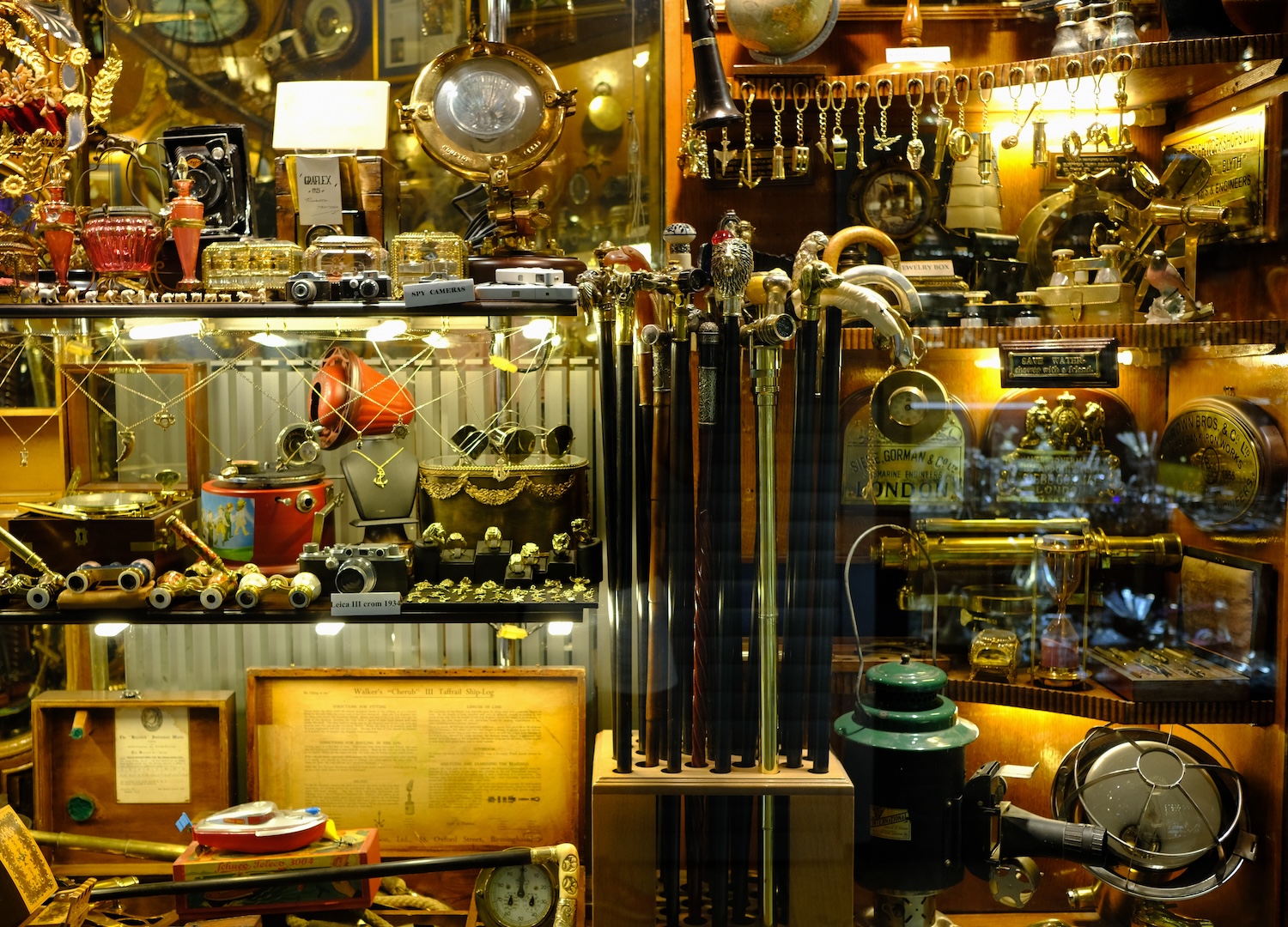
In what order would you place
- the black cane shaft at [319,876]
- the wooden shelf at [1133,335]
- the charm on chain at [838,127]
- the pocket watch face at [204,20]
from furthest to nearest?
the pocket watch face at [204,20] < the charm on chain at [838,127] < the wooden shelf at [1133,335] < the black cane shaft at [319,876]

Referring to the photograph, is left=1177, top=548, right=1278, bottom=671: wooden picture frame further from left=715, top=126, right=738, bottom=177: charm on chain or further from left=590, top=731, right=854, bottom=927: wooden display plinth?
left=715, top=126, right=738, bottom=177: charm on chain

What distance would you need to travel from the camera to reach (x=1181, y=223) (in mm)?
2346

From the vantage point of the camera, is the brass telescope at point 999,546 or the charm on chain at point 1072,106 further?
the brass telescope at point 999,546

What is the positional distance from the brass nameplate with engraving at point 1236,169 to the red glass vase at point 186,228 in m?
2.07

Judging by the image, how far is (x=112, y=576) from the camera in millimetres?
2215

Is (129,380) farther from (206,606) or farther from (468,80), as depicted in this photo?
(468,80)

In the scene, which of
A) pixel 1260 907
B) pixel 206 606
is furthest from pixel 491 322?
pixel 1260 907

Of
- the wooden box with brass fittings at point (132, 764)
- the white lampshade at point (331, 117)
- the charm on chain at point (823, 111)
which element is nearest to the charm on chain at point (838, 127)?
the charm on chain at point (823, 111)

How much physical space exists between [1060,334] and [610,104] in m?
1.14

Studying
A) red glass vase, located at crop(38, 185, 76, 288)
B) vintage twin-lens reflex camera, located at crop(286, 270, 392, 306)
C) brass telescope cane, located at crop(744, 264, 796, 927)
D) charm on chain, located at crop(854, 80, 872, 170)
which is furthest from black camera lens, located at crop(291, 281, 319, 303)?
charm on chain, located at crop(854, 80, 872, 170)

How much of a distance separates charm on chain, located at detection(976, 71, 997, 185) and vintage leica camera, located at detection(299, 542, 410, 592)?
1458 mm

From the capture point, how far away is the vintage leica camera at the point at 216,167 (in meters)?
2.33

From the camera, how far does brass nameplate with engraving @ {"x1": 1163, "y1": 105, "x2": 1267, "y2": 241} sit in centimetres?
223

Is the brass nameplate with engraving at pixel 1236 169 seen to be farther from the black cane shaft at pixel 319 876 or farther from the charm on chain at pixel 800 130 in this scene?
the black cane shaft at pixel 319 876
